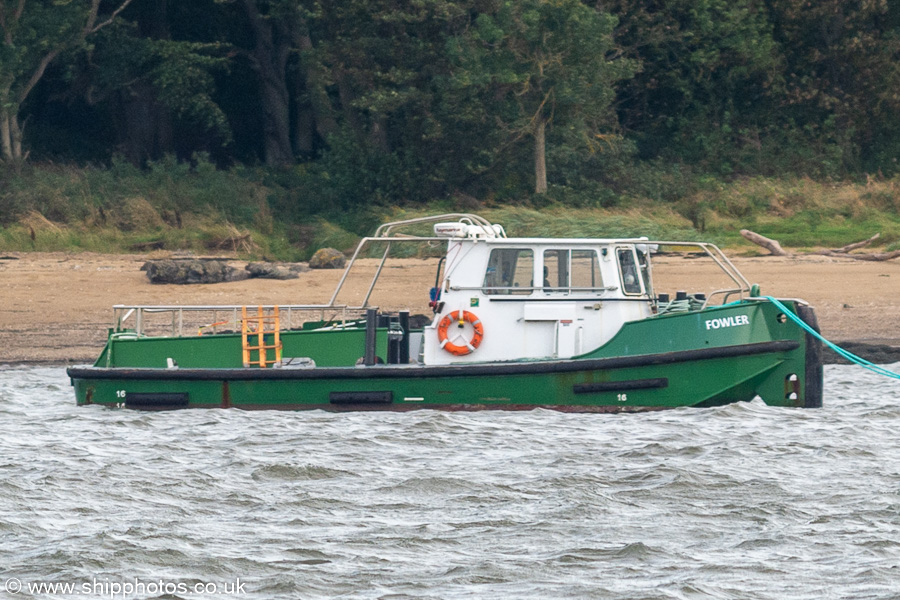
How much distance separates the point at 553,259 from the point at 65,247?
13.7 m

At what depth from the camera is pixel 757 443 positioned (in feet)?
39.4

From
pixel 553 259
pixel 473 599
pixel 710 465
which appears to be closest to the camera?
pixel 473 599

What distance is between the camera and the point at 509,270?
13.9 metres

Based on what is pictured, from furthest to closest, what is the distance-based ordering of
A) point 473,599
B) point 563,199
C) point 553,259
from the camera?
point 563,199 → point 553,259 → point 473,599

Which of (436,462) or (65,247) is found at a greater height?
(65,247)

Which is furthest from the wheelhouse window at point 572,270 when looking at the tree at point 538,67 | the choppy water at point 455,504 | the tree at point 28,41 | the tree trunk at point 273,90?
the tree trunk at point 273,90

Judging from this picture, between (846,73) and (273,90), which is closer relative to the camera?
(846,73)

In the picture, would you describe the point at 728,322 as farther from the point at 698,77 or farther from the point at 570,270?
the point at 698,77

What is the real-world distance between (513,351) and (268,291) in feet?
29.1

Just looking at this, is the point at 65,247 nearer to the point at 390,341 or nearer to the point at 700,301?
the point at 390,341

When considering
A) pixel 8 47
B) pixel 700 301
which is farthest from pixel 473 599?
pixel 8 47

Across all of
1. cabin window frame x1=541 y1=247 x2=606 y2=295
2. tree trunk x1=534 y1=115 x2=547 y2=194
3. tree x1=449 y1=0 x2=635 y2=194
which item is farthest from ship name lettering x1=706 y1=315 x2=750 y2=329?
tree trunk x1=534 y1=115 x2=547 y2=194

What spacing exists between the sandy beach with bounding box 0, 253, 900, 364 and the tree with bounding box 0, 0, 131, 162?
847 cm

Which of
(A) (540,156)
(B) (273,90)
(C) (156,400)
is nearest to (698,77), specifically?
(A) (540,156)
